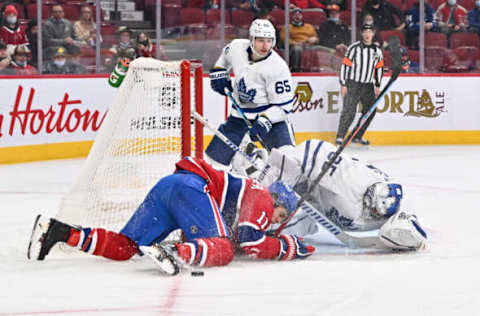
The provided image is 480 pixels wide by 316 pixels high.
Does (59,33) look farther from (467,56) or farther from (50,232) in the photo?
(50,232)

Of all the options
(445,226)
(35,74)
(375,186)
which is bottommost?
(445,226)

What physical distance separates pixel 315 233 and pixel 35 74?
384 cm

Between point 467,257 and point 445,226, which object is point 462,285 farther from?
point 445,226

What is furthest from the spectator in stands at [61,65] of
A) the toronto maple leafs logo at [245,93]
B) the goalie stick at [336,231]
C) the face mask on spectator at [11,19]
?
the goalie stick at [336,231]

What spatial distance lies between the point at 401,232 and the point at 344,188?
0.30 m

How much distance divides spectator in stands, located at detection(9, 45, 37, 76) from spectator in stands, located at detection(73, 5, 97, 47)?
524 mm

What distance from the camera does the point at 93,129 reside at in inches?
289

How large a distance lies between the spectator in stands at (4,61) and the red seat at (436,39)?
160 inches

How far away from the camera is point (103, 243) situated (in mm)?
3160

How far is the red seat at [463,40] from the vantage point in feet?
29.3

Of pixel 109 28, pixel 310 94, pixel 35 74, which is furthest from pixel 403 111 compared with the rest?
pixel 35 74

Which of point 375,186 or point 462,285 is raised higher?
point 375,186

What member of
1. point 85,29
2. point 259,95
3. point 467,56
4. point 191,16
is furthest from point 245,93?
A: point 467,56

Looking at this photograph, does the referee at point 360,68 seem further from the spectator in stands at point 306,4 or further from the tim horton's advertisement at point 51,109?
the tim horton's advertisement at point 51,109
